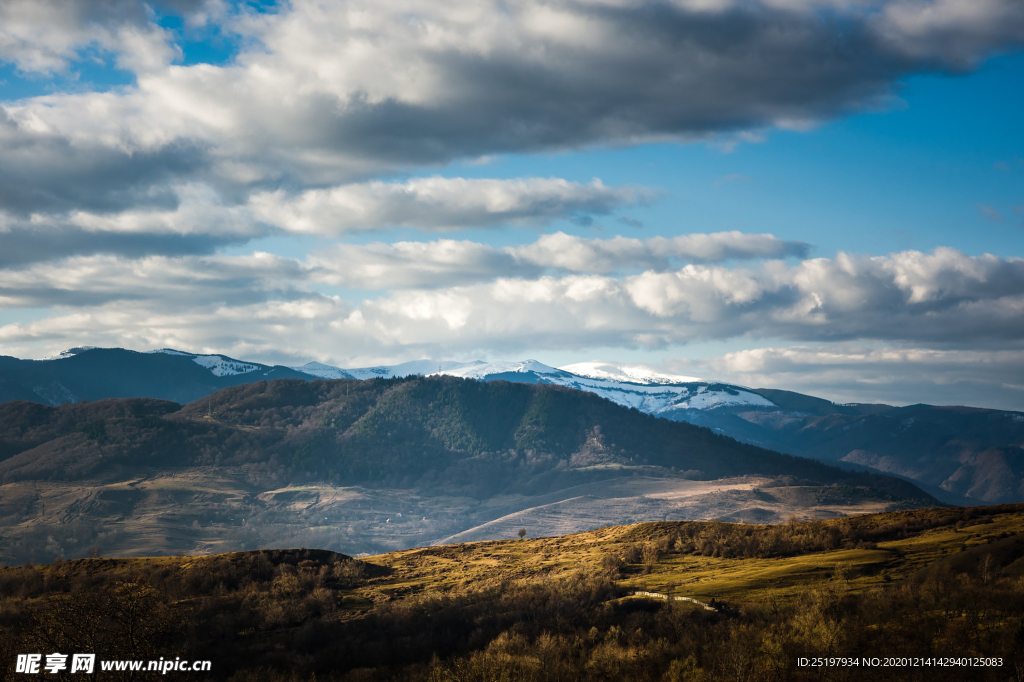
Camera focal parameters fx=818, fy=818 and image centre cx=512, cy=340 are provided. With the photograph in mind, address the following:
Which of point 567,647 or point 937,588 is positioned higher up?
point 937,588

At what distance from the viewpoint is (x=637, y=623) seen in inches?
2714

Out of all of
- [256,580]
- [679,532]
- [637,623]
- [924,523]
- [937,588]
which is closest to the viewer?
[937,588]

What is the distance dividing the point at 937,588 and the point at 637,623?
2338 centimetres

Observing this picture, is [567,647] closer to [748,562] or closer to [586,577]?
[586,577]

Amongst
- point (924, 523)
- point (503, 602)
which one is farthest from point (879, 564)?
point (503, 602)

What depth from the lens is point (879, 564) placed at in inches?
2955

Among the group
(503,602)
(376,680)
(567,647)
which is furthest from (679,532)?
(376,680)

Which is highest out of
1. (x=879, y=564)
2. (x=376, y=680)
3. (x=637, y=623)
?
(x=879, y=564)

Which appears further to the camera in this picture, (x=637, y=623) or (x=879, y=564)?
(x=879, y=564)

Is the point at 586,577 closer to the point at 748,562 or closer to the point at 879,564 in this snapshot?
the point at 748,562

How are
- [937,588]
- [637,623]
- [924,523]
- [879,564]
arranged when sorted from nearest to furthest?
[937,588], [637,623], [879,564], [924,523]

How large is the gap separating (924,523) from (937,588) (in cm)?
3325

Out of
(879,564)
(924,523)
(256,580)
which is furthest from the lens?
(924,523)

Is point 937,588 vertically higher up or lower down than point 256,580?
higher up
